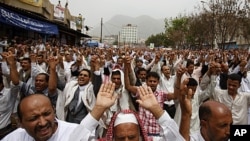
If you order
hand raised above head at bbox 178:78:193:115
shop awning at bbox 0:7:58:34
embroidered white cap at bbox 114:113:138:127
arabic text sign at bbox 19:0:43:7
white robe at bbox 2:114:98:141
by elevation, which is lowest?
white robe at bbox 2:114:98:141

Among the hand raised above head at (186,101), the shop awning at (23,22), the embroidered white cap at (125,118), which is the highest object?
the shop awning at (23,22)

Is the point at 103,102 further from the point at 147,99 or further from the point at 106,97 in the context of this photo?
the point at 147,99

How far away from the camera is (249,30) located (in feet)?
94.6

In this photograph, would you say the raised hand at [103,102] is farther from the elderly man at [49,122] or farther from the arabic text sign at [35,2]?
the arabic text sign at [35,2]

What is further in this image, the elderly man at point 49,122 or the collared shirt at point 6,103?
the collared shirt at point 6,103

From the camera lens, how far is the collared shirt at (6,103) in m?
4.73

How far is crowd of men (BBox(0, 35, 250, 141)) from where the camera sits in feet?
8.74

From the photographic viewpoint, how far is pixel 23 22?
15.7m

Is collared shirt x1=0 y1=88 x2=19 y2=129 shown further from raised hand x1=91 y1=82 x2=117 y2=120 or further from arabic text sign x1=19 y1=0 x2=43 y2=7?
arabic text sign x1=19 y1=0 x2=43 y2=7

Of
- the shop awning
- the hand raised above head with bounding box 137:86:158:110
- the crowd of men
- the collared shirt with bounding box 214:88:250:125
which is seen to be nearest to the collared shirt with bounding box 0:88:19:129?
the crowd of men

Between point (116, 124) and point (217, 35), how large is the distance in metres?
29.4

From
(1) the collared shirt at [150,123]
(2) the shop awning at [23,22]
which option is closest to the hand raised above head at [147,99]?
(1) the collared shirt at [150,123]

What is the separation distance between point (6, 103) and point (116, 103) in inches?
63.0

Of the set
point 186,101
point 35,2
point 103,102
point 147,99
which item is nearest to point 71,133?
point 103,102
